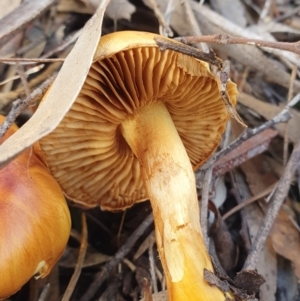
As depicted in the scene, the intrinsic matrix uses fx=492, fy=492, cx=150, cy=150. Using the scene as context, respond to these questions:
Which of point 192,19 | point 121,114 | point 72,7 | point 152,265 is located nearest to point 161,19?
point 192,19

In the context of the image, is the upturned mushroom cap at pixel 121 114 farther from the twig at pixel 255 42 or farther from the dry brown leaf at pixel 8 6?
the dry brown leaf at pixel 8 6

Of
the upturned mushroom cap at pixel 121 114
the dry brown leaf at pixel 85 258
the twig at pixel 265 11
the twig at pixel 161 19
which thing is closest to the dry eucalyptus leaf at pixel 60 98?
the upturned mushroom cap at pixel 121 114

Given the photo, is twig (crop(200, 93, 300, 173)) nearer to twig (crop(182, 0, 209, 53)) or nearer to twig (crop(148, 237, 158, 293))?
twig (crop(148, 237, 158, 293))

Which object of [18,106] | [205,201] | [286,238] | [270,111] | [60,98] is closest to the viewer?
[60,98]

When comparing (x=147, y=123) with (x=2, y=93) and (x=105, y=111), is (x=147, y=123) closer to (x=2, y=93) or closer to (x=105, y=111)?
(x=105, y=111)

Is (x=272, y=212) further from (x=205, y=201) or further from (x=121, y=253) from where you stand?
(x=121, y=253)

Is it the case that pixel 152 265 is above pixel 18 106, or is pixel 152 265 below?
below

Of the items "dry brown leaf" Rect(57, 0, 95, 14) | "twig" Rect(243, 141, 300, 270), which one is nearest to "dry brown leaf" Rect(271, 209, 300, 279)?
"twig" Rect(243, 141, 300, 270)
